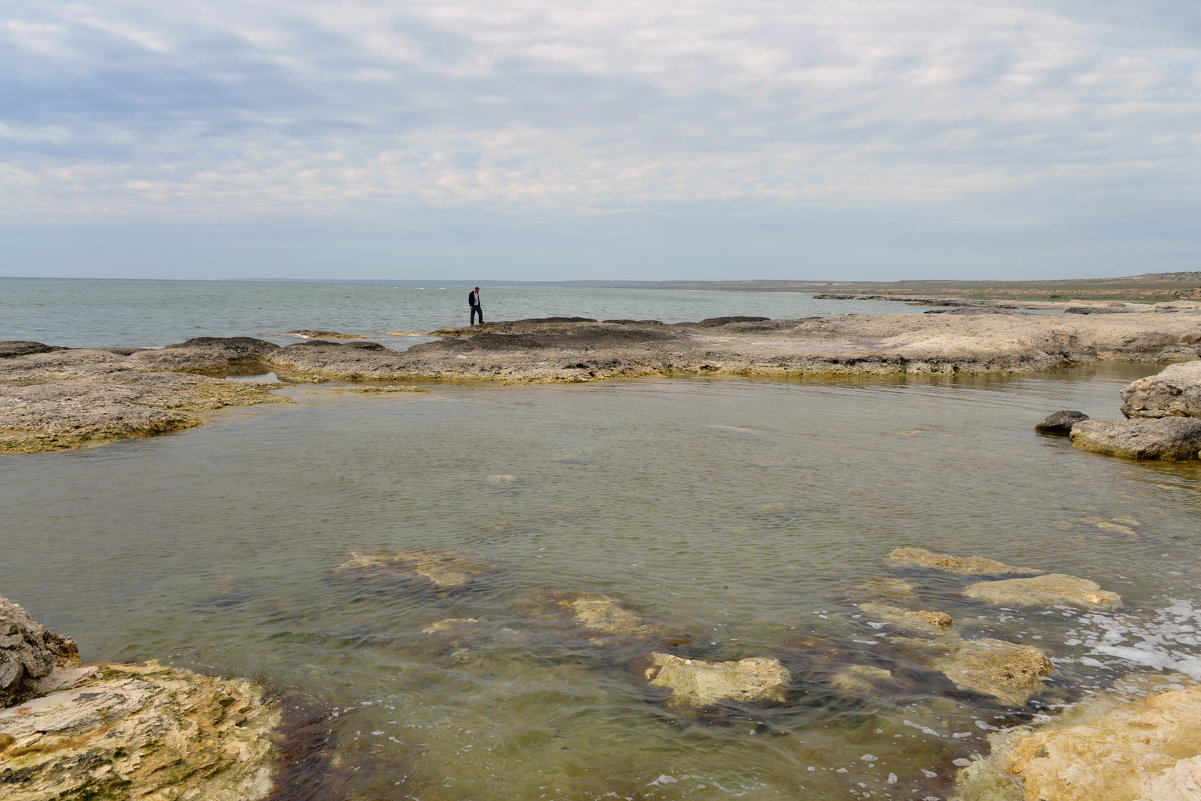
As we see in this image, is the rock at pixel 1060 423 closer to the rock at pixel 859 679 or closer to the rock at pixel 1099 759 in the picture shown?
the rock at pixel 1099 759

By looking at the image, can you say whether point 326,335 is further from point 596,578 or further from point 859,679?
point 859,679

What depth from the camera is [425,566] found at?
7.43 metres

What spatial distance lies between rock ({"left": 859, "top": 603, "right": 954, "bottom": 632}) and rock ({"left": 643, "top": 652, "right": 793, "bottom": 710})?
4.48 ft

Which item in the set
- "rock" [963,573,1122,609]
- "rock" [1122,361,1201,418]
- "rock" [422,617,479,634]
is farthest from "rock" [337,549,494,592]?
"rock" [1122,361,1201,418]

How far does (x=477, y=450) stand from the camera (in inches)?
507

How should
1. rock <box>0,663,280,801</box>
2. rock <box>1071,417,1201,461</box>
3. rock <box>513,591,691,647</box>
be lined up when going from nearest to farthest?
rock <box>0,663,280,801</box> → rock <box>513,591,691,647</box> → rock <box>1071,417,1201,461</box>

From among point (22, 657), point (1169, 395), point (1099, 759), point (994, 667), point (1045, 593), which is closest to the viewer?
point (1099, 759)

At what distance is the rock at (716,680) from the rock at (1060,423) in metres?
12.5

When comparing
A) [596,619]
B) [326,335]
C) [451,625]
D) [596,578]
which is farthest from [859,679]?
[326,335]

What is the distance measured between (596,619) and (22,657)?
3910 mm

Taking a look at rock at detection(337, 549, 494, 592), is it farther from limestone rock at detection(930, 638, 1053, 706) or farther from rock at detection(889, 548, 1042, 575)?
rock at detection(889, 548, 1042, 575)

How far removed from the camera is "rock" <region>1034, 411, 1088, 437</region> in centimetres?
1509

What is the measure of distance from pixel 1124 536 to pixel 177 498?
11.5 m

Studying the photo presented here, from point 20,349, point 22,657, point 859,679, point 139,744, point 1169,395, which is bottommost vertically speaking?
point 859,679
